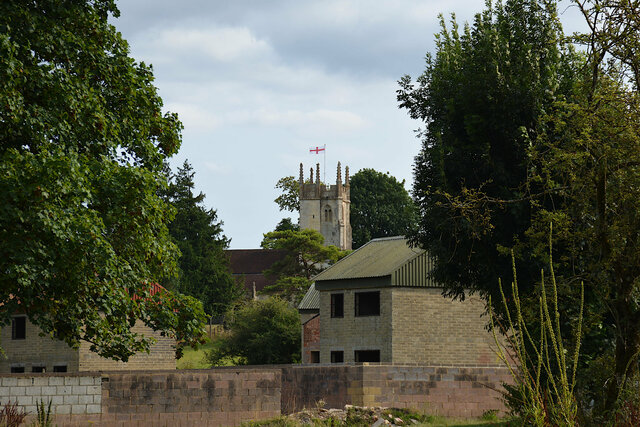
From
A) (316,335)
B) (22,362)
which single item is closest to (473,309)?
(316,335)

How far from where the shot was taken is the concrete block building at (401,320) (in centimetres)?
3769

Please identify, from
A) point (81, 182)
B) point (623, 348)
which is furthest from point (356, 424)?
point (623, 348)

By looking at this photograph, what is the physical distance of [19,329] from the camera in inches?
1715

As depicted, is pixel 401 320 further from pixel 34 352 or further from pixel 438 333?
pixel 34 352

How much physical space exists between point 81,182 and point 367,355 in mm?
24871

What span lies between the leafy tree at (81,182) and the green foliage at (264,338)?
29348 millimetres

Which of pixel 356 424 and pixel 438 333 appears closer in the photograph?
pixel 356 424

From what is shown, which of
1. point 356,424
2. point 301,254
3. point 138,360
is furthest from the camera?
point 301,254

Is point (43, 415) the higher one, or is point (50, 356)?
point (50, 356)

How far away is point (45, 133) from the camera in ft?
60.0

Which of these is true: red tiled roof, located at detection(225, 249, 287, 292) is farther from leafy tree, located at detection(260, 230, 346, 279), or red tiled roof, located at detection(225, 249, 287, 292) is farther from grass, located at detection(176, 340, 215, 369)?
grass, located at detection(176, 340, 215, 369)

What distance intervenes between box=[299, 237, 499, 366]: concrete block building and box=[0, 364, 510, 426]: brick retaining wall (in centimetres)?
1002

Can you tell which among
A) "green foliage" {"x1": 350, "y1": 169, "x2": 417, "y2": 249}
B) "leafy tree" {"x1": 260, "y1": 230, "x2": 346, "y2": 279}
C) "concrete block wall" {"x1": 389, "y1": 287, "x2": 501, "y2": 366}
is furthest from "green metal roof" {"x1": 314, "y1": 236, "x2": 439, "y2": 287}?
"green foliage" {"x1": 350, "y1": 169, "x2": 417, "y2": 249}

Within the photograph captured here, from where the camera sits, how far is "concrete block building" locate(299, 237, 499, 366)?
3769cm
